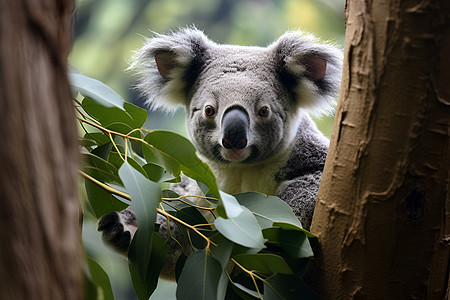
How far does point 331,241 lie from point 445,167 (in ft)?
1.19

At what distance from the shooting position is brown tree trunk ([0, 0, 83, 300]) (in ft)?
1.75

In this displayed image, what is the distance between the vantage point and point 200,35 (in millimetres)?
2252

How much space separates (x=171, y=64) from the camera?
7.26 ft

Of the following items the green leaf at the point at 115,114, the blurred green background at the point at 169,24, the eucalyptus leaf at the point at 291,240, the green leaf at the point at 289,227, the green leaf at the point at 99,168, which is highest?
the blurred green background at the point at 169,24

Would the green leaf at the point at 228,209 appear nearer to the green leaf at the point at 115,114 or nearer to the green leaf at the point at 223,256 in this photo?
the green leaf at the point at 223,256

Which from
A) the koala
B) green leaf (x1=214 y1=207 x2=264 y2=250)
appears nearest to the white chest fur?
the koala

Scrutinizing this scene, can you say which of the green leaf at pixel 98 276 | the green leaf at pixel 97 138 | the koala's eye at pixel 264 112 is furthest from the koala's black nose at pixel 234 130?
the green leaf at pixel 98 276

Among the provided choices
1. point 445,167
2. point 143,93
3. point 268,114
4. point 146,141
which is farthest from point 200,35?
point 445,167

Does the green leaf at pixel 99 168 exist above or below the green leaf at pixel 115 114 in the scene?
below

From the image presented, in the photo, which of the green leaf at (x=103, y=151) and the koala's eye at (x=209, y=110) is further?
the koala's eye at (x=209, y=110)

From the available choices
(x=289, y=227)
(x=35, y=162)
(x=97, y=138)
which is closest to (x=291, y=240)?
(x=289, y=227)

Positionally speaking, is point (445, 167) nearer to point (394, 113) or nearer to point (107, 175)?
point (394, 113)

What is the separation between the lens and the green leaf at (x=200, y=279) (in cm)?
121

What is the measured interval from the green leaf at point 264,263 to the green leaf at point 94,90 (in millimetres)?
548
